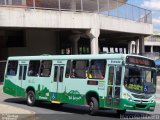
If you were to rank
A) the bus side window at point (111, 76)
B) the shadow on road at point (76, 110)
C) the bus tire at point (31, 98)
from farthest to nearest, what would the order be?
the bus tire at point (31, 98)
the shadow on road at point (76, 110)
the bus side window at point (111, 76)

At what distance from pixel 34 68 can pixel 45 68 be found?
1016mm

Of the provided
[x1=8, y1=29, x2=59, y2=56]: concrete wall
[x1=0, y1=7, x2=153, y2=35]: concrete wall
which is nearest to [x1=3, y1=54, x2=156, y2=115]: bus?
[x1=0, y1=7, x2=153, y2=35]: concrete wall

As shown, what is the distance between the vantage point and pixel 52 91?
2134 centimetres

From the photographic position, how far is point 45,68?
22172mm

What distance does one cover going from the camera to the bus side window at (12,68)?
24422 mm

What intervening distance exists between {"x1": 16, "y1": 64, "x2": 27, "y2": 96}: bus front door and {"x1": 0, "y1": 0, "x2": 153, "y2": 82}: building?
32.9ft

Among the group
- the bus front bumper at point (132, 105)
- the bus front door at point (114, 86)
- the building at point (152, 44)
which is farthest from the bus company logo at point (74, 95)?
the building at point (152, 44)

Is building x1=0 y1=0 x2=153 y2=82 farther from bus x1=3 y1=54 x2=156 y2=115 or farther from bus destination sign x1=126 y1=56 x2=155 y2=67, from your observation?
bus destination sign x1=126 y1=56 x2=155 y2=67

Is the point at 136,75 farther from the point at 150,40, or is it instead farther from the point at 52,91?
the point at 150,40

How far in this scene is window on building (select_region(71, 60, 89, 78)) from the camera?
64.5 feet

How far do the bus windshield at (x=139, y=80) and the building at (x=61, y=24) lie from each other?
1710cm

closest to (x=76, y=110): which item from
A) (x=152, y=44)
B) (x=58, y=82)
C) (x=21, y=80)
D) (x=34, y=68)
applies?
(x=58, y=82)

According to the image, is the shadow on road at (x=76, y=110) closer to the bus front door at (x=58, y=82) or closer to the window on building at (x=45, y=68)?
the bus front door at (x=58, y=82)

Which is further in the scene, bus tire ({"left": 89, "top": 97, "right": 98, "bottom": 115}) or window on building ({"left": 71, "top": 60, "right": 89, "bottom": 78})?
window on building ({"left": 71, "top": 60, "right": 89, "bottom": 78})
